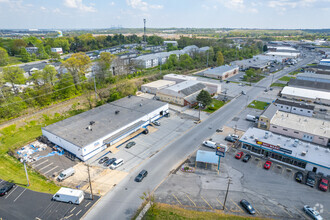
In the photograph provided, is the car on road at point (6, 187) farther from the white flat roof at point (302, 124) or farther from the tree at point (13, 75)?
the white flat roof at point (302, 124)

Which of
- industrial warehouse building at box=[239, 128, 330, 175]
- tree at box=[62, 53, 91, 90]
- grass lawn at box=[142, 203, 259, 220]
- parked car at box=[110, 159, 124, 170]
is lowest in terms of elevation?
grass lawn at box=[142, 203, 259, 220]

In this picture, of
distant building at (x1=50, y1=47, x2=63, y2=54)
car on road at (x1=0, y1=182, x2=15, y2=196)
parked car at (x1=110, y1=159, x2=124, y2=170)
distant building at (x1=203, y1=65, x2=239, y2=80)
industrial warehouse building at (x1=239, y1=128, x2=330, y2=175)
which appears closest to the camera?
car on road at (x1=0, y1=182, x2=15, y2=196)

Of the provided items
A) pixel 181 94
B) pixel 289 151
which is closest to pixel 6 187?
Answer: pixel 289 151

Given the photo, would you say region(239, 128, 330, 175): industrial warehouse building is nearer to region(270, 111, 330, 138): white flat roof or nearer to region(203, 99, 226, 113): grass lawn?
region(270, 111, 330, 138): white flat roof

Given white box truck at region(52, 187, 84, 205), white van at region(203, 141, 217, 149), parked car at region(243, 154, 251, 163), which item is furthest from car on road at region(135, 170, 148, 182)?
parked car at region(243, 154, 251, 163)

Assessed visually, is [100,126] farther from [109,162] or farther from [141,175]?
[141,175]

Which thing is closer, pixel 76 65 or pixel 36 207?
pixel 36 207
